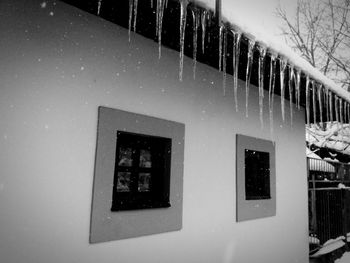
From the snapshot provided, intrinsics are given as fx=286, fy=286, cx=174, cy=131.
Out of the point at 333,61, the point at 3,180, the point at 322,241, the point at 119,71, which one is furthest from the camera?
the point at 333,61

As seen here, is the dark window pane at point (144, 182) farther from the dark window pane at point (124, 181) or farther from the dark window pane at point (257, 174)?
the dark window pane at point (257, 174)

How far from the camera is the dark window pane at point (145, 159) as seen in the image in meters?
3.08

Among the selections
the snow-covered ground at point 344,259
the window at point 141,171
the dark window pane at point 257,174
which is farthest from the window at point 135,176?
the snow-covered ground at point 344,259

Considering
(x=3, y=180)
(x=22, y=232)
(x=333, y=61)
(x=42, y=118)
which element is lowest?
(x=22, y=232)

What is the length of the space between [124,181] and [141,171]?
21cm

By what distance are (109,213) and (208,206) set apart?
1.36 meters

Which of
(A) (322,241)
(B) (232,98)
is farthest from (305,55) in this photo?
(B) (232,98)

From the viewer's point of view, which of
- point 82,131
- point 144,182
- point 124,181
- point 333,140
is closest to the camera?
point 82,131

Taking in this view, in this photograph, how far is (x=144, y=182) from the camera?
3.10 metres

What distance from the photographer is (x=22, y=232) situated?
6.66 feet

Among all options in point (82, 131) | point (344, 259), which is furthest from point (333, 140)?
point (82, 131)

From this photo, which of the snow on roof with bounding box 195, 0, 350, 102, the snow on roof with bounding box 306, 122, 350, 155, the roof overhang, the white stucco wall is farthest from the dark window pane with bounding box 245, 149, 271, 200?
the snow on roof with bounding box 306, 122, 350, 155

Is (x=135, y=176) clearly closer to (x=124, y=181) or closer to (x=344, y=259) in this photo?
(x=124, y=181)

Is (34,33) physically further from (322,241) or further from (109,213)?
(322,241)
